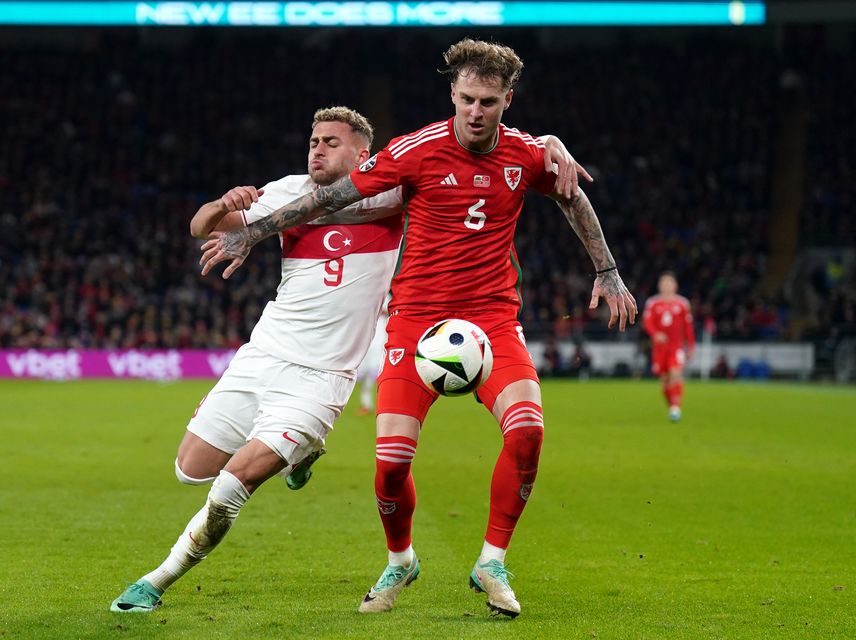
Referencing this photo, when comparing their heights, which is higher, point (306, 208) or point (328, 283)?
point (306, 208)

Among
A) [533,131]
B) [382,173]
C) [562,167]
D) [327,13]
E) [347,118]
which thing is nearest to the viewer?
[382,173]

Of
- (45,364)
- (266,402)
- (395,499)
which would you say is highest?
(266,402)

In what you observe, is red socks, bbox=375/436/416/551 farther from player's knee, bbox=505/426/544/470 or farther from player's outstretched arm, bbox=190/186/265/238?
player's outstretched arm, bbox=190/186/265/238

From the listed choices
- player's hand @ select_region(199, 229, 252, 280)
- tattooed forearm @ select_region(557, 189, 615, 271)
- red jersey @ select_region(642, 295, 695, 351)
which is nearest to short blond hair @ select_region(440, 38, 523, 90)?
tattooed forearm @ select_region(557, 189, 615, 271)

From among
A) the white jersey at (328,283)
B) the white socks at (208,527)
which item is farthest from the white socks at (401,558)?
the white jersey at (328,283)

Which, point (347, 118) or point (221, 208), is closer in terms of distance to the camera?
point (221, 208)

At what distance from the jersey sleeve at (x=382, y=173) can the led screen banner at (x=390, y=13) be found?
2466 cm

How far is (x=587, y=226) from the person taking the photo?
5.95 meters

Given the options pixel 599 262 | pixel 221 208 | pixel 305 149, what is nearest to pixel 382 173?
pixel 221 208

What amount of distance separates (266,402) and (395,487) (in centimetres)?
77

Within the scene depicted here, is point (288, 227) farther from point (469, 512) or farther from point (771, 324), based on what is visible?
point (771, 324)

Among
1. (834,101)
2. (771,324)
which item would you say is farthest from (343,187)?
(834,101)

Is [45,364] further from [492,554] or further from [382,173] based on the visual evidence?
[492,554]

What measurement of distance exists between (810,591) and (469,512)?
330cm
